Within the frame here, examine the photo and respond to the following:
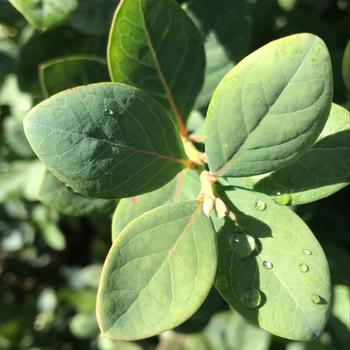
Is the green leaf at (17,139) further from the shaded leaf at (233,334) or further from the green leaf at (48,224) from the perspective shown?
the shaded leaf at (233,334)

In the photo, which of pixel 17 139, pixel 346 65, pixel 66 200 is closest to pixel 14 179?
pixel 17 139

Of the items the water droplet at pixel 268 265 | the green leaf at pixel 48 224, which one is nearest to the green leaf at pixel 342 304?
the water droplet at pixel 268 265

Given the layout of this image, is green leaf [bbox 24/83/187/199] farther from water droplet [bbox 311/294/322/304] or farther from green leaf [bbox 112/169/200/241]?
water droplet [bbox 311/294/322/304]

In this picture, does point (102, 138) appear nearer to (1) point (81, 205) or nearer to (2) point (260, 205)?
Result: (2) point (260, 205)

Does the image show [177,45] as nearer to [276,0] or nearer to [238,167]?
[238,167]

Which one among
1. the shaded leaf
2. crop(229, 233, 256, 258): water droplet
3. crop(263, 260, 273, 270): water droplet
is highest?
crop(229, 233, 256, 258): water droplet

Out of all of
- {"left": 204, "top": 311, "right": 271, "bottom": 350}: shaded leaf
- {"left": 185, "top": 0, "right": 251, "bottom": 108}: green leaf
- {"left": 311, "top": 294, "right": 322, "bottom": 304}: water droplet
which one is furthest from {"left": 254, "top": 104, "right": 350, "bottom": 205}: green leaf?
{"left": 204, "top": 311, "right": 271, "bottom": 350}: shaded leaf
